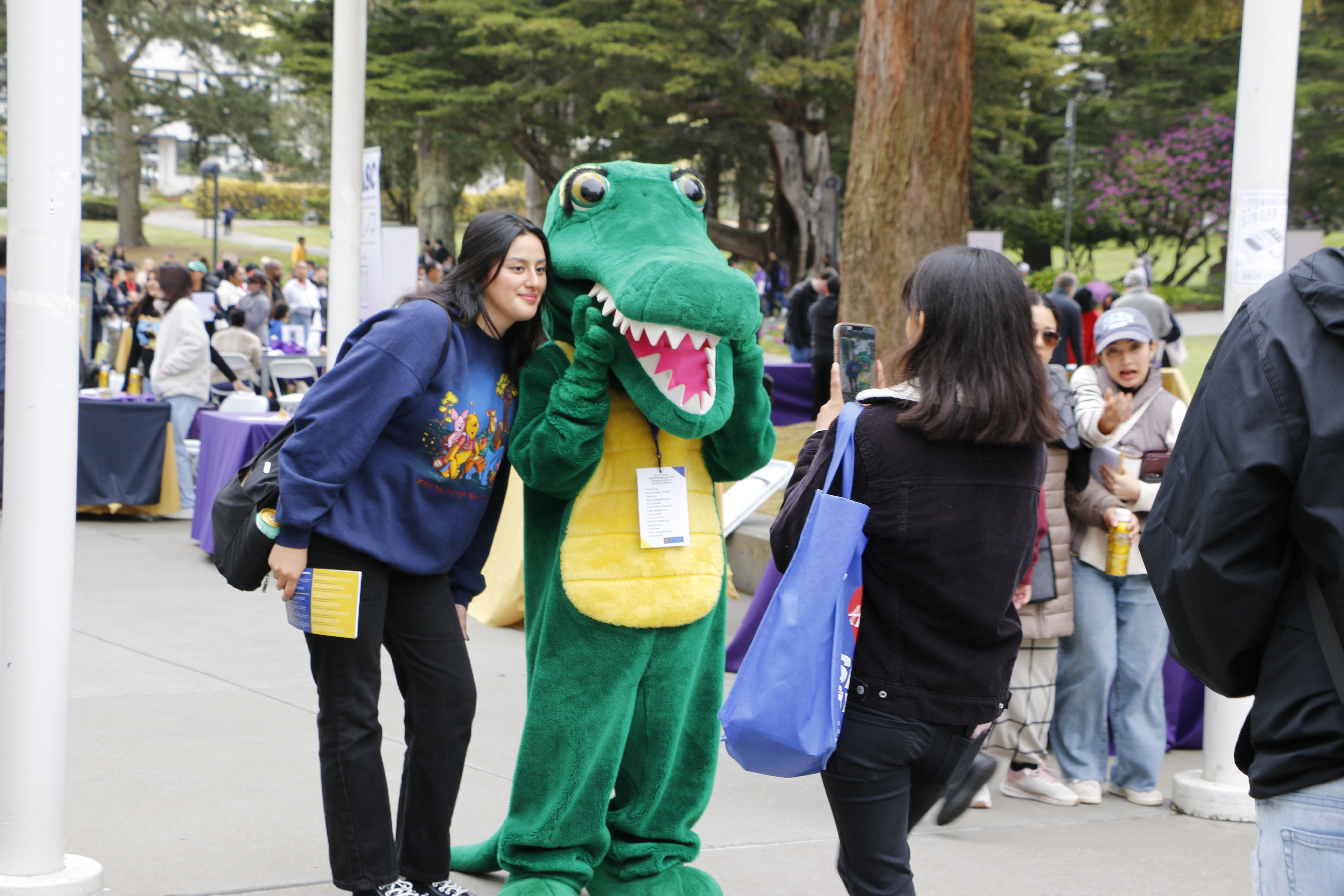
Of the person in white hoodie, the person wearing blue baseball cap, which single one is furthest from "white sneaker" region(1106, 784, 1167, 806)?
the person in white hoodie

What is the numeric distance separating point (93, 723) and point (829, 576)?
3.54 metres

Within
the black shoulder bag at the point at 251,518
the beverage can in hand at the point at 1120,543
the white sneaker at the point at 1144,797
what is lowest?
the white sneaker at the point at 1144,797

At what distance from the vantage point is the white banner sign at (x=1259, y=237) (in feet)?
14.6

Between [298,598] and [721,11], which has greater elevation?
[721,11]

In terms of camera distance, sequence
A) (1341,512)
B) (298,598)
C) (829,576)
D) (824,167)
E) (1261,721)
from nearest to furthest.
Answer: (1341,512) < (1261,721) < (829,576) < (298,598) < (824,167)

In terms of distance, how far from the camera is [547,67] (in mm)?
25922

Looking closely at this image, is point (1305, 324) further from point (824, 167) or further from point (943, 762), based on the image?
point (824, 167)

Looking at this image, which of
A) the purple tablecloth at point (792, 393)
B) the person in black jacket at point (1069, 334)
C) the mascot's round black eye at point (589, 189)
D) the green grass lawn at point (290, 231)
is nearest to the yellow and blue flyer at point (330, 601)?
the mascot's round black eye at point (589, 189)

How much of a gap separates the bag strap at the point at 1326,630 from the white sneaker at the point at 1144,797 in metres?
3.08

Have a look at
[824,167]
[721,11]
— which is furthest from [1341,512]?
[824,167]

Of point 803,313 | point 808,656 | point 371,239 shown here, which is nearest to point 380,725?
point 808,656

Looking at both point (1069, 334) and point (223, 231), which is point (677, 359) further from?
point (223, 231)

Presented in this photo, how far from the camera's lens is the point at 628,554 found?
10.7 ft

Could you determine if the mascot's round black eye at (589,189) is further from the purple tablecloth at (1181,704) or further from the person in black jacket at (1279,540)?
the purple tablecloth at (1181,704)
